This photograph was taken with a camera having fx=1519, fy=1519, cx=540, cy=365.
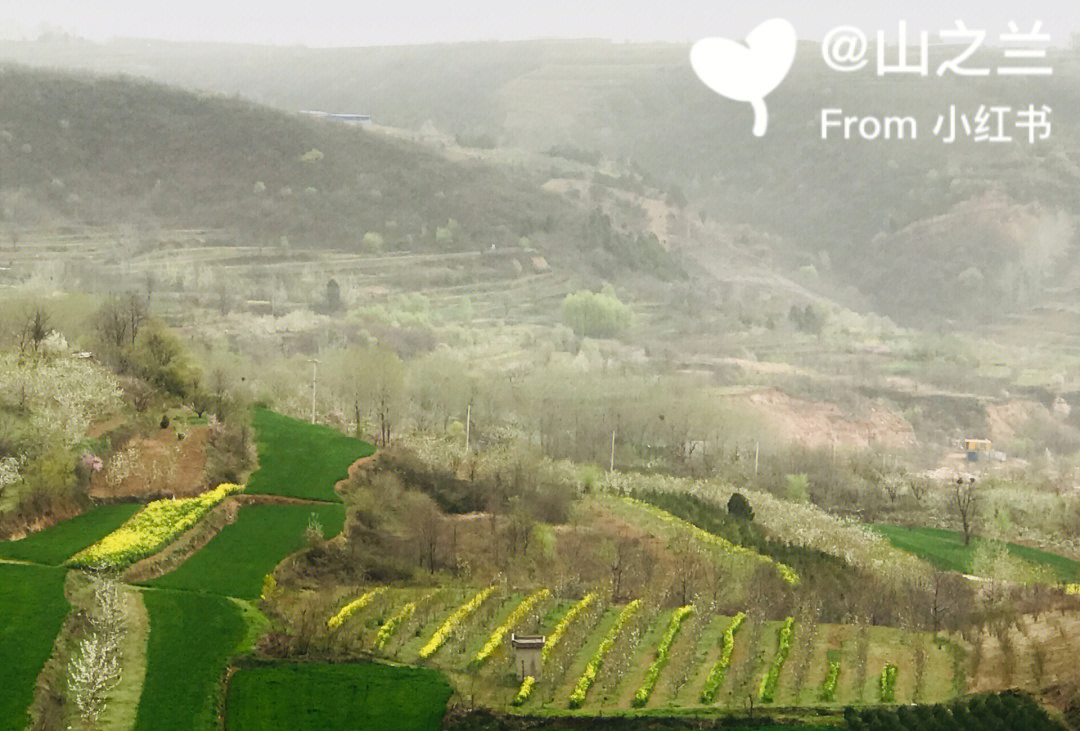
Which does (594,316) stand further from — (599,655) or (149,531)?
(599,655)

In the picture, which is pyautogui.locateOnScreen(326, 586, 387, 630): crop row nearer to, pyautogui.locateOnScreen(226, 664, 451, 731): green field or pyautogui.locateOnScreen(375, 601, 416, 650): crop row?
pyautogui.locateOnScreen(375, 601, 416, 650): crop row

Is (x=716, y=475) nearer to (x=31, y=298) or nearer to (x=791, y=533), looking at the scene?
(x=791, y=533)

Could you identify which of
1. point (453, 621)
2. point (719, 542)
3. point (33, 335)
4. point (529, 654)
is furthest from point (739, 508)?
point (529, 654)

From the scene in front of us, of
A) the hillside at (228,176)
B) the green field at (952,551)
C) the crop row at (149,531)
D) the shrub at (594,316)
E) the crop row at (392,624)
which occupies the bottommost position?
the green field at (952,551)

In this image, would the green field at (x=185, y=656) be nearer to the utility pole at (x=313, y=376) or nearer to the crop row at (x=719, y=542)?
the crop row at (x=719, y=542)

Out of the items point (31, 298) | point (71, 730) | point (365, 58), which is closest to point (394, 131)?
point (365, 58)

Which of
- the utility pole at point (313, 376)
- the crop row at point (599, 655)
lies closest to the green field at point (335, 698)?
the crop row at point (599, 655)
